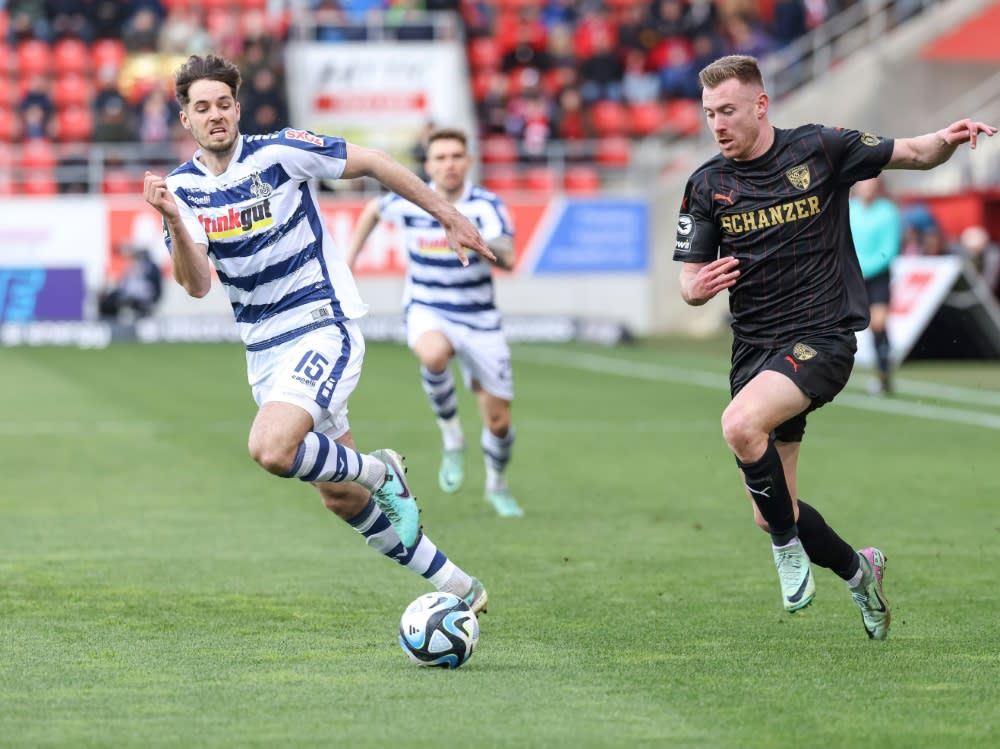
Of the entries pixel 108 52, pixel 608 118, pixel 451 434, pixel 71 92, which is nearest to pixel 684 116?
pixel 608 118

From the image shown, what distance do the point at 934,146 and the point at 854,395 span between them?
11.8 meters

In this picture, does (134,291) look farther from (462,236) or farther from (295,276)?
(462,236)

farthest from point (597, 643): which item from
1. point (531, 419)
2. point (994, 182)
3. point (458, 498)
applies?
point (994, 182)

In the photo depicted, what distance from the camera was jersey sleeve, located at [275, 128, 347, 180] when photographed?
7.04m

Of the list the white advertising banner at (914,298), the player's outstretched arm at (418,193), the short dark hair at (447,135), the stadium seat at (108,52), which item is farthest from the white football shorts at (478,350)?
the stadium seat at (108,52)

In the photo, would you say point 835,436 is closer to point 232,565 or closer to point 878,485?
point 878,485

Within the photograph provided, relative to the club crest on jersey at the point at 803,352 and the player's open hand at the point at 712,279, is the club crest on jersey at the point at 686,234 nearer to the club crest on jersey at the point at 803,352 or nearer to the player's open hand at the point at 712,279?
the player's open hand at the point at 712,279

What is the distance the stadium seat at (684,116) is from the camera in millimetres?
30188

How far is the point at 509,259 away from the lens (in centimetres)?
1048

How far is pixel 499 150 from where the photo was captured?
97.1 ft

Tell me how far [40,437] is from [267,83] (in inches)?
552

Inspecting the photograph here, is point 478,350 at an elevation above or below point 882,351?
above

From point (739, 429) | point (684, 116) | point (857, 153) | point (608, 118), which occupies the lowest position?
point (608, 118)

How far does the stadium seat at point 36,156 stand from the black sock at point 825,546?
77.4ft
